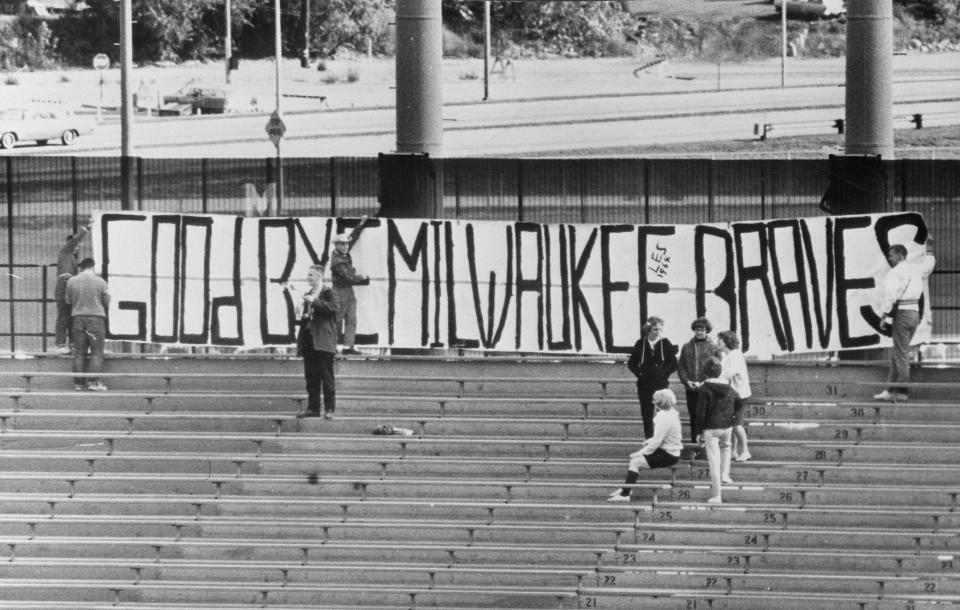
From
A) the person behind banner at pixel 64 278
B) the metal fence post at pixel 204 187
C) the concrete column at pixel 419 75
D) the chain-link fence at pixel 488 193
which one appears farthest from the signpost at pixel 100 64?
the concrete column at pixel 419 75

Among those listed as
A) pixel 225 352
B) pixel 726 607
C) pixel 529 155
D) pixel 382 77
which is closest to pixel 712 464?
pixel 726 607

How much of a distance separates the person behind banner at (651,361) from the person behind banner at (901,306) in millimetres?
2490

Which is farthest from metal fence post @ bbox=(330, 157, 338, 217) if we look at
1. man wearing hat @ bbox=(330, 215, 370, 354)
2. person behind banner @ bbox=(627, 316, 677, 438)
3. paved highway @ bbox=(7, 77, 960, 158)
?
paved highway @ bbox=(7, 77, 960, 158)

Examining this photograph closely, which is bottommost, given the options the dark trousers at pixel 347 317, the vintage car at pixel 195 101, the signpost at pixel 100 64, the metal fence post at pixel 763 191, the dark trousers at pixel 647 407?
the dark trousers at pixel 647 407

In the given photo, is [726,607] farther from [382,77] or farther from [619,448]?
[382,77]

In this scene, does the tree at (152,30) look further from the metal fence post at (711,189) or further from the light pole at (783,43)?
the metal fence post at (711,189)

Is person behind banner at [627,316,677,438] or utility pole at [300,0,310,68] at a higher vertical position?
utility pole at [300,0,310,68]

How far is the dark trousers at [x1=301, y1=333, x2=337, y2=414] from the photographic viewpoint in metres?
17.9

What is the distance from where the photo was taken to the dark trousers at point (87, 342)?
63.3ft

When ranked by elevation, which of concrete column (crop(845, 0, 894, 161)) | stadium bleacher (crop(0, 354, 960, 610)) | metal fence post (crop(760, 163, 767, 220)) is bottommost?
stadium bleacher (crop(0, 354, 960, 610))

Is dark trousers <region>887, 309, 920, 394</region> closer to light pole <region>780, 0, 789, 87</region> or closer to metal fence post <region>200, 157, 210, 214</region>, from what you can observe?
metal fence post <region>200, 157, 210, 214</region>

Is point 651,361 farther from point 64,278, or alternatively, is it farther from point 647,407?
point 64,278

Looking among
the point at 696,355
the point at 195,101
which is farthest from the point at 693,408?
the point at 195,101

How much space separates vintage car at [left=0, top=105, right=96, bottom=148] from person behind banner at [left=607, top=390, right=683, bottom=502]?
2794 cm
